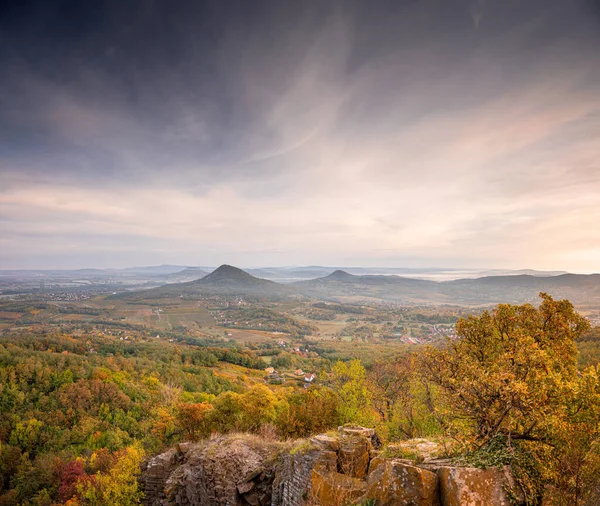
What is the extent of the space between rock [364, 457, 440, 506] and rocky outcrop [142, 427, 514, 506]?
0.03 m

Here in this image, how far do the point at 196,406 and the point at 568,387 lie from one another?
108 ft

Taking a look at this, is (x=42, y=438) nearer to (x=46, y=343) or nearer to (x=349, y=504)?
(x=46, y=343)

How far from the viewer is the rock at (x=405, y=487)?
8961 millimetres

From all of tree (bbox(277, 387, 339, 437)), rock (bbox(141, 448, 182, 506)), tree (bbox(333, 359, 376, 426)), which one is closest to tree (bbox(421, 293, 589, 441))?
tree (bbox(277, 387, 339, 437))

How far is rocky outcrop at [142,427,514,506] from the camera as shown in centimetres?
861

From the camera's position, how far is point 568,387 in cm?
807

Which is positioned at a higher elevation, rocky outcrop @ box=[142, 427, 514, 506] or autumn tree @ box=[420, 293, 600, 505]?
autumn tree @ box=[420, 293, 600, 505]

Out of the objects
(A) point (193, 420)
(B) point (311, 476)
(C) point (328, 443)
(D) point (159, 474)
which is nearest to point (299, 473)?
(B) point (311, 476)

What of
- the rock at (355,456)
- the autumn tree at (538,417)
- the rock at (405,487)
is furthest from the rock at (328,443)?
the autumn tree at (538,417)

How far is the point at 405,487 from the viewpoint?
9180mm

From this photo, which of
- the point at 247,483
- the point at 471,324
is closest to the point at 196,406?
the point at 247,483

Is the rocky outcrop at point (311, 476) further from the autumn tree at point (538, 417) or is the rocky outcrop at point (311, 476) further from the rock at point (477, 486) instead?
the autumn tree at point (538, 417)

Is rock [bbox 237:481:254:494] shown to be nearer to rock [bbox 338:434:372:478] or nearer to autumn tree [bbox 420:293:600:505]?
rock [bbox 338:434:372:478]

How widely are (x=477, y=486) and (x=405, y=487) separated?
2.21m
